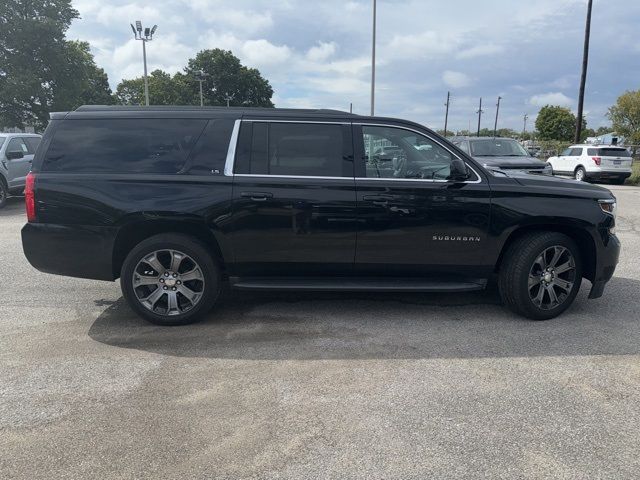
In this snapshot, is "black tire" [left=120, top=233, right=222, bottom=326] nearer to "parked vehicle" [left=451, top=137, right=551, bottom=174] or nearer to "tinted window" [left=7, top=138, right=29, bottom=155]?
"parked vehicle" [left=451, top=137, right=551, bottom=174]

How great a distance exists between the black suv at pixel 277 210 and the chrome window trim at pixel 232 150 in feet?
0.04

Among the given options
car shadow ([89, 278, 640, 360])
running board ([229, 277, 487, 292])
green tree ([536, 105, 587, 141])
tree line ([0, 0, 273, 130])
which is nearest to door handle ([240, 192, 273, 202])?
running board ([229, 277, 487, 292])

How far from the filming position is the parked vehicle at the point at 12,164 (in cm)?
1203

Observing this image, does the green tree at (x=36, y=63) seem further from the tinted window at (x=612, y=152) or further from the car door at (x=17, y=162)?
the tinted window at (x=612, y=152)

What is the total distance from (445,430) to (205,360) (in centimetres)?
187

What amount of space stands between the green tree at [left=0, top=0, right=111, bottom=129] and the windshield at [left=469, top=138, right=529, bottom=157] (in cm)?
3388

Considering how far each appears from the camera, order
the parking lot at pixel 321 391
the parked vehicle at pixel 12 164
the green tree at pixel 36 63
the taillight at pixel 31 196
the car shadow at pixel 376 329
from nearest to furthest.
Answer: the parking lot at pixel 321 391
the car shadow at pixel 376 329
the taillight at pixel 31 196
the parked vehicle at pixel 12 164
the green tree at pixel 36 63

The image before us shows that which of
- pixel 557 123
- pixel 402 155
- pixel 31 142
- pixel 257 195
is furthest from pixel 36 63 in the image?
pixel 557 123

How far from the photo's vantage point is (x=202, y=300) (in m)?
4.43

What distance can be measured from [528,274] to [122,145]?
382 cm

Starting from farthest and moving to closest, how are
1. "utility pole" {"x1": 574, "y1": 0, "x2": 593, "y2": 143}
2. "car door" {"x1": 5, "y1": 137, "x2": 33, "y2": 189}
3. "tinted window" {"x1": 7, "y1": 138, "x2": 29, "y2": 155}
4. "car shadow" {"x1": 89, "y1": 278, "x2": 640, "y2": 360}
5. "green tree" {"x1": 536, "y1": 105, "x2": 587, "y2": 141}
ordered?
"green tree" {"x1": 536, "y1": 105, "x2": 587, "y2": 141} → "utility pole" {"x1": 574, "y1": 0, "x2": 593, "y2": 143} → "tinted window" {"x1": 7, "y1": 138, "x2": 29, "y2": 155} → "car door" {"x1": 5, "y1": 137, "x2": 33, "y2": 189} → "car shadow" {"x1": 89, "y1": 278, "x2": 640, "y2": 360}

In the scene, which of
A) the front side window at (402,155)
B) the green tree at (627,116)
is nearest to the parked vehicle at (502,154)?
the front side window at (402,155)

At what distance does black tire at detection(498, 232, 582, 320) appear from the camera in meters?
4.52

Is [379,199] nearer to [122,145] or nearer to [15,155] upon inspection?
[122,145]
